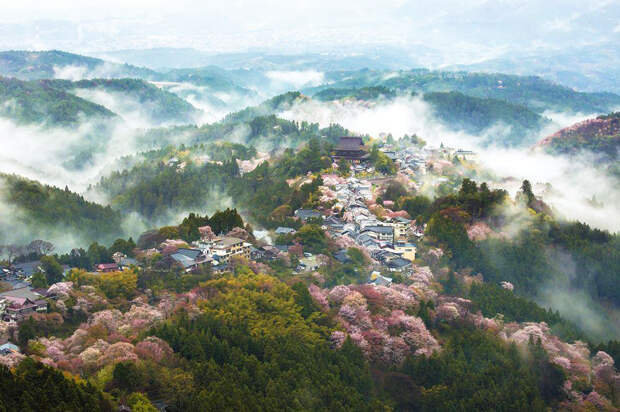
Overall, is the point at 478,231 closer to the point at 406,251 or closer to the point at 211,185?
the point at 406,251

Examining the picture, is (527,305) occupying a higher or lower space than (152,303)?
lower

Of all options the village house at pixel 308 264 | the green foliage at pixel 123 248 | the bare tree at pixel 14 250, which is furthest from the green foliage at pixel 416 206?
the bare tree at pixel 14 250

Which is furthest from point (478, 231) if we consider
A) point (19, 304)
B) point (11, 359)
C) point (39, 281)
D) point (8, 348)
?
point (11, 359)

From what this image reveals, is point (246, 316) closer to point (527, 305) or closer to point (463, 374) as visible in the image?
point (463, 374)

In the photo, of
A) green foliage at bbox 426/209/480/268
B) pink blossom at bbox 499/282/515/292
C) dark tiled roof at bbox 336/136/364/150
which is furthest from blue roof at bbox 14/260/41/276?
dark tiled roof at bbox 336/136/364/150

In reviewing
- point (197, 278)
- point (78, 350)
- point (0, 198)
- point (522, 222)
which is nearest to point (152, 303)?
point (197, 278)

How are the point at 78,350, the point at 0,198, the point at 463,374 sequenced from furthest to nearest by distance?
the point at 0,198 < the point at 463,374 < the point at 78,350
